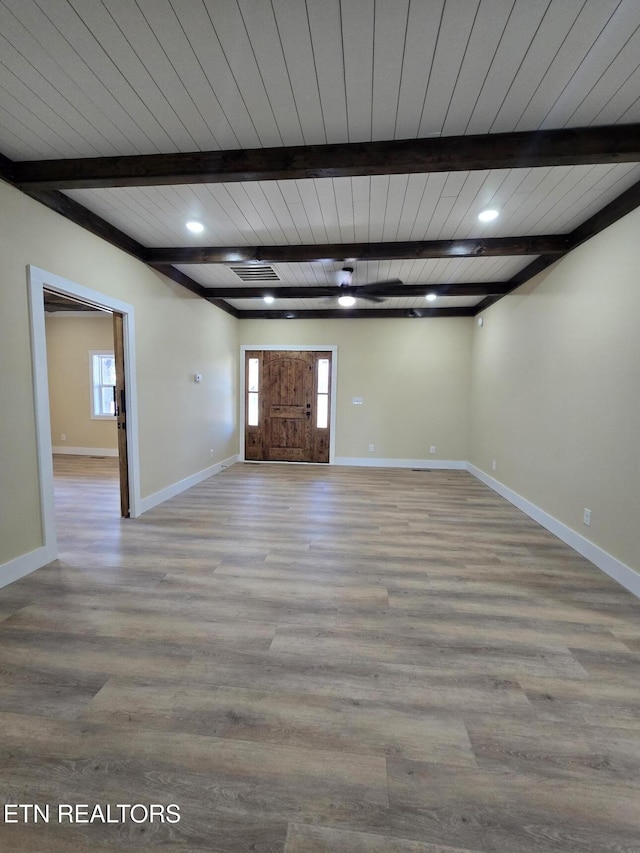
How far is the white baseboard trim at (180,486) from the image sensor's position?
4012 mm

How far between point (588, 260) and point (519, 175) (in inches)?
47.4

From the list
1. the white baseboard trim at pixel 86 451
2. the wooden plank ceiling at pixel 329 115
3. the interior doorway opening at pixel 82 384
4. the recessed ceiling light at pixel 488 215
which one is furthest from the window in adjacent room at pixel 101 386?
the recessed ceiling light at pixel 488 215

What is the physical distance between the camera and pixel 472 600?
233 centimetres

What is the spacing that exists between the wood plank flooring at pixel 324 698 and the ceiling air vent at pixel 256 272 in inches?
124

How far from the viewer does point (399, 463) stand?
652 cm

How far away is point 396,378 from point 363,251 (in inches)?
120

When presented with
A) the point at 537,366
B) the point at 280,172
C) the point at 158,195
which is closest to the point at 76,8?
the point at 280,172

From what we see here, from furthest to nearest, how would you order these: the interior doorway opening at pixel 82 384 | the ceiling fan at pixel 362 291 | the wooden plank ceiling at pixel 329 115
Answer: the interior doorway opening at pixel 82 384 < the ceiling fan at pixel 362 291 < the wooden plank ceiling at pixel 329 115

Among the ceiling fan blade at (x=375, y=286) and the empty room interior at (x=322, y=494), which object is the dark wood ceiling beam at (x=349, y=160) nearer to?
the empty room interior at (x=322, y=494)

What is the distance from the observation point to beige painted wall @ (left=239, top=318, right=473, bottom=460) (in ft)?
20.5

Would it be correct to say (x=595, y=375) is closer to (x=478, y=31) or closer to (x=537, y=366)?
(x=537, y=366)

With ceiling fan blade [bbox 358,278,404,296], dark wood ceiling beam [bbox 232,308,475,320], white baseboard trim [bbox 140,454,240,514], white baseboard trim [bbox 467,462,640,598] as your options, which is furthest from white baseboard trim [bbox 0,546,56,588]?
dark wood ceiling beam [bbox 232,308,475,320]

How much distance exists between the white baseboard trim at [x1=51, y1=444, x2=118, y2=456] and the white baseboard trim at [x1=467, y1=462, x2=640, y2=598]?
711 centimetres

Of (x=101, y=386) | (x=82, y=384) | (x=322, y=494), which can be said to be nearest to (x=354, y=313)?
(x=322, y=494)
